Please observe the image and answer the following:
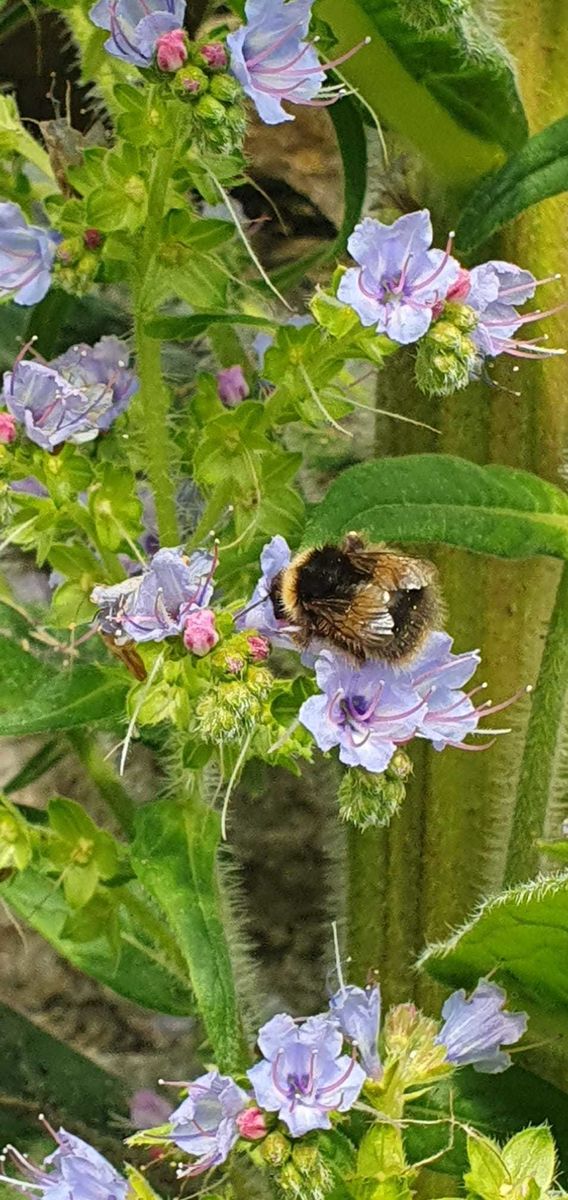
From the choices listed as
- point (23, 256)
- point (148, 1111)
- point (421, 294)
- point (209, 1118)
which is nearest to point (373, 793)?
point (209, 1118)

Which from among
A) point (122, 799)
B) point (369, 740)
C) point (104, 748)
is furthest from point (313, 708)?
point (104, 748)

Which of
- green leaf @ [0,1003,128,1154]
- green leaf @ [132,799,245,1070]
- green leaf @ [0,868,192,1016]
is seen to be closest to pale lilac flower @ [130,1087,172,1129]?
green leaf @ [0,1003,128,1154]

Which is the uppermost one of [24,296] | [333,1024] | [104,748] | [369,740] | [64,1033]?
[24,296]

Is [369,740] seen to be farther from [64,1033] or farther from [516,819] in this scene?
[64,1033]

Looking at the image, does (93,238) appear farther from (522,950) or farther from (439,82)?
(522,950)

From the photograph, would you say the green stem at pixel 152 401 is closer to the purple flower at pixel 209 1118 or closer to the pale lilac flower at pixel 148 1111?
the purple flower at pixel 209 1118

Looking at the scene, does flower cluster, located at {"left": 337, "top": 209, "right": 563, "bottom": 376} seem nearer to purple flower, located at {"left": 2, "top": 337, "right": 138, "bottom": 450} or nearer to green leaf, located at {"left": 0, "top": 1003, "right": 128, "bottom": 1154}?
purple flower, located at {"left": 2, "top": 337, "right": 138, "bottom": 450}
